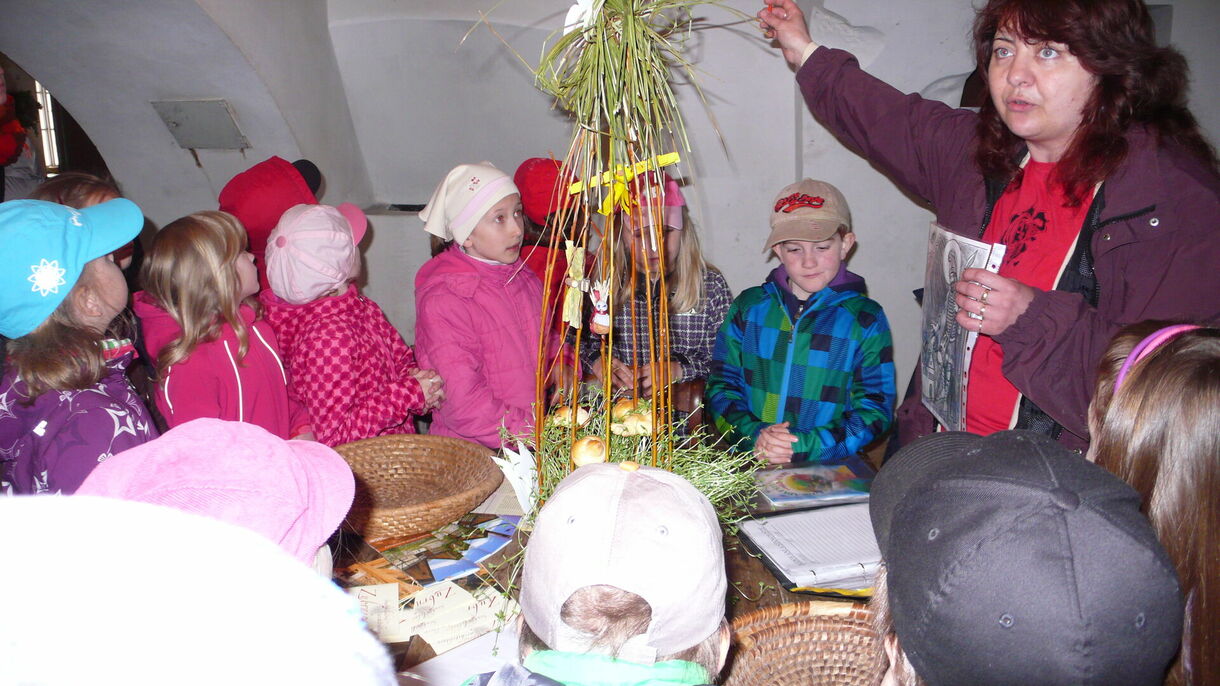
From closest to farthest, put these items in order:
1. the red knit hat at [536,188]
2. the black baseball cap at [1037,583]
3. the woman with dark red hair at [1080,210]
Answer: the black baseball cap at [1037,583], the woman with dark red hair at [1080,210], the red knit hat at [536,188]

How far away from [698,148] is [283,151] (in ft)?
5.97

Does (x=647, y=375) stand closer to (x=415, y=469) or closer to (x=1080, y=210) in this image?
(x=415, y=469)

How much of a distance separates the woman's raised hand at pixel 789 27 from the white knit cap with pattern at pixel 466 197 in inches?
36.5

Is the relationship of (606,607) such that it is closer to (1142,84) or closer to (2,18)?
(1142,84)

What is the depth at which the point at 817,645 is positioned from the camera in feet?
4.28

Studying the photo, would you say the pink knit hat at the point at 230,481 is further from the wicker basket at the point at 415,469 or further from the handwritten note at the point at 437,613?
the wicker basket at the point at 415,469

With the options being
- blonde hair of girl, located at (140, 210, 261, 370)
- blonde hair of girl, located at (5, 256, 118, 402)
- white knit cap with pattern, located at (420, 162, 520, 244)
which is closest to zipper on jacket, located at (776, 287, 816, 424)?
white knit cap with pattern, located at (420, 162, 520, 244)

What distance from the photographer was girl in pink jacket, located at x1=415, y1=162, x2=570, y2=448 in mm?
2357

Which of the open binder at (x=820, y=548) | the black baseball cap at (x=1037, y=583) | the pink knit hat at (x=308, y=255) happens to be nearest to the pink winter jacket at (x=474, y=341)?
the pink knit hat at (x=308, y=255)

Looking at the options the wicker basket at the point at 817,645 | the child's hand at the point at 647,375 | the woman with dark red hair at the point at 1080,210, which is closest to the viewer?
the wicker basket at the point at 817,645

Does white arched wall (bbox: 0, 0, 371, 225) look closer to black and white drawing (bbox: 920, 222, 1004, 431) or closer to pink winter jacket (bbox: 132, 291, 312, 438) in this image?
pink winter jacket (bbox: 132, 291, 312, 438)

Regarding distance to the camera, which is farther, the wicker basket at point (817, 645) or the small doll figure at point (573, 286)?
the small doll figure at point (573, 286)

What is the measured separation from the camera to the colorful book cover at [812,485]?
1.72 meters

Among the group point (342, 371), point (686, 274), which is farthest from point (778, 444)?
point (342, 371)
